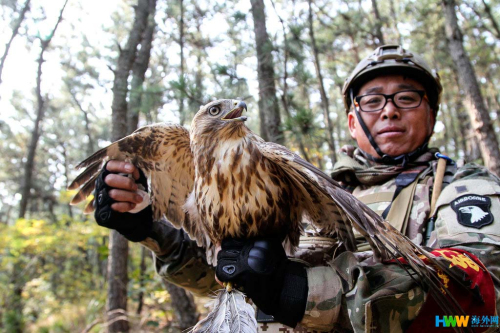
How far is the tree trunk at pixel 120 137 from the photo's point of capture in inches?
273

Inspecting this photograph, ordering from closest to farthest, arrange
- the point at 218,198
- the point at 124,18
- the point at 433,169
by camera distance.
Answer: the point at 218,198 → the point at 433,169 → the point at 124,18

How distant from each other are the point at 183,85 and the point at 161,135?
101 inches

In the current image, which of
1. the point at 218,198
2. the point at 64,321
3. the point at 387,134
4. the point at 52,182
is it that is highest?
the point at 52,182

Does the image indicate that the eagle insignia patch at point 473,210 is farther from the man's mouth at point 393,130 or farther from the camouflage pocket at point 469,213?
the man's mouth at point 393,130

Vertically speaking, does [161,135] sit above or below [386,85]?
below

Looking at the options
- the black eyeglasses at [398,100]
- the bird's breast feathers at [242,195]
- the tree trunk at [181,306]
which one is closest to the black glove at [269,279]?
the bird's breast feathers at [242,195]

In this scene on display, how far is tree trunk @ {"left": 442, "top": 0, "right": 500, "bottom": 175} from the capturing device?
24.1 ft

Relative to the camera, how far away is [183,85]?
535 centimetres

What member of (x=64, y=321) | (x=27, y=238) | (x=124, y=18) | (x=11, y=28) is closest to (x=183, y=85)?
(x=27, y=238)

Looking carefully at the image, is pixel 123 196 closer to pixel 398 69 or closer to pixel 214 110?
pixel 214 110

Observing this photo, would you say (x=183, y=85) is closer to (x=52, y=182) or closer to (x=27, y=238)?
(x=27, y=238)

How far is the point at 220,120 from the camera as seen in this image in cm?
262

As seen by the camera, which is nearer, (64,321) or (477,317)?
(477,317)

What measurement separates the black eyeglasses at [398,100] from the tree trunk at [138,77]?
4.14 metres
